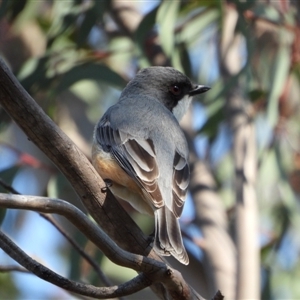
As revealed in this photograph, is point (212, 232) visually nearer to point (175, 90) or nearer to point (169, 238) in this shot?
point (175, 90)

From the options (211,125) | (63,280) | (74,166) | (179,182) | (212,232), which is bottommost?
(63,280)

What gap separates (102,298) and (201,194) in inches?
99.5

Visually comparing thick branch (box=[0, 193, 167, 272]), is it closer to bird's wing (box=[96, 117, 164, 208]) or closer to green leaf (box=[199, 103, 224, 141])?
bird's wing (box=[96, 117, 164, 208])

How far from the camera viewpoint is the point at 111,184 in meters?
3.34

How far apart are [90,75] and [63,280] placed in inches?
105

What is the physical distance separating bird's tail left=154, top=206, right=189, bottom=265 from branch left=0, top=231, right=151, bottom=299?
34cm

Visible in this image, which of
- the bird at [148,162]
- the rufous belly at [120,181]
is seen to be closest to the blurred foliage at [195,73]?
the bird at [148,162]

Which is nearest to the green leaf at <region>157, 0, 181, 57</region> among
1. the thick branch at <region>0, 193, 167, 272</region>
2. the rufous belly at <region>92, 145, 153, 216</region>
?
the rufous belly at <region>92, 145, 153, 216</region>

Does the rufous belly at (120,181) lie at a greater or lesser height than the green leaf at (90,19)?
lesser

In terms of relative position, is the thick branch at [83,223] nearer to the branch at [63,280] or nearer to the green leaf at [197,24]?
the branch at [63,280]

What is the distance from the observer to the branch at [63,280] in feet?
7.66

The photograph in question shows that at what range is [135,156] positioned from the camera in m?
3.34

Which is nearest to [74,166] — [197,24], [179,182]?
[179,182]

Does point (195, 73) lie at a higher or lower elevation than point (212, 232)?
higher
